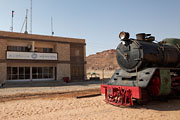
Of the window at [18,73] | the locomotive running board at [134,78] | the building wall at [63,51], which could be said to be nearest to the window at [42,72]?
the window at [18,73]

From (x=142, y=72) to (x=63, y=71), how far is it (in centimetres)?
1711

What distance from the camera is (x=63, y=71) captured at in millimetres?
22859

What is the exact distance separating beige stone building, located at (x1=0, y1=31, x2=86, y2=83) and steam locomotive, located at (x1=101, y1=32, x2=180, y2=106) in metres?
15.1

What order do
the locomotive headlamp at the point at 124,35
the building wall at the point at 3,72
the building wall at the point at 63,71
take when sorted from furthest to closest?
1. the building wall at the point at 63,71
2. the building wall at the point at 3,72
3. the locomotive headlamp at the point at 124,35

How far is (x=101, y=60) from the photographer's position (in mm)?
106562

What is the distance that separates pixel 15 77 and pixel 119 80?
16.6 metres

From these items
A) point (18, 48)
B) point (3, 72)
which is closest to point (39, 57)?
point (18, 48)

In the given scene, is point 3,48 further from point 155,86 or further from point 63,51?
point 155,86

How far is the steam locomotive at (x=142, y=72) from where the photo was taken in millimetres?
6520

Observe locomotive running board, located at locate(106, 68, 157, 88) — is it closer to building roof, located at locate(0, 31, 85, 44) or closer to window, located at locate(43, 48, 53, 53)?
building roof, located at locate(0, 31, 85, 44)

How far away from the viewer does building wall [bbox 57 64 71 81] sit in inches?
885

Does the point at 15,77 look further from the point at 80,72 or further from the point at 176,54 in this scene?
the point at 176,54

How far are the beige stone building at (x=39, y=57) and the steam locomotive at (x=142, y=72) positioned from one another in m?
15.1

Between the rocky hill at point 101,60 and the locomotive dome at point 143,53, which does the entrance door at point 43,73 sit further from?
the rocky hill at point 101,60
